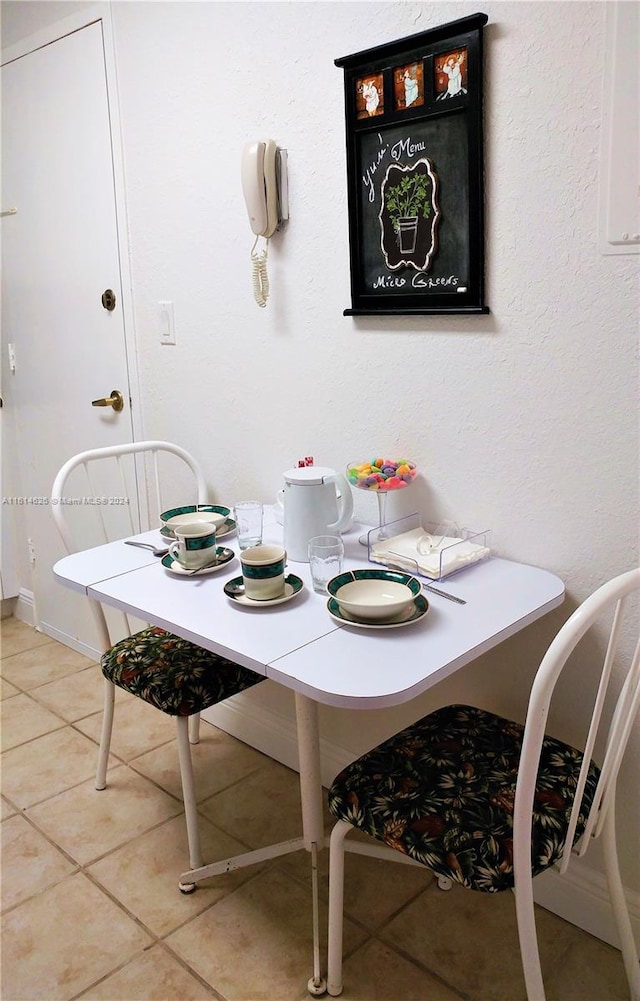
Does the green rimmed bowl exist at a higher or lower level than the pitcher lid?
lower

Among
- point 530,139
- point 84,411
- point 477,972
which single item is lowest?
point 477,972

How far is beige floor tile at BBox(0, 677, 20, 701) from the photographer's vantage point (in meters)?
2.74

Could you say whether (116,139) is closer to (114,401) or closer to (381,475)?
(114,401)

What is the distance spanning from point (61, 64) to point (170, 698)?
6.45 feet

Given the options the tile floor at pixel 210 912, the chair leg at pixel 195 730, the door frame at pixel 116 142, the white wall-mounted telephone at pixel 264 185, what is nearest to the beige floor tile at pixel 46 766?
the tile floor at pixel 210 912

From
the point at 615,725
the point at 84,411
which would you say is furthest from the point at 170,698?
the point at 84,411

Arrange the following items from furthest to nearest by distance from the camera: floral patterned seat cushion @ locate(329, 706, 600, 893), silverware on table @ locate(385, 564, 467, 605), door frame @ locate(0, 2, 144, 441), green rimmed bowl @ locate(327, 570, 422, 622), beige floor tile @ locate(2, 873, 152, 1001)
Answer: door frame @ locate(0, 2, 144, 441) < beige floor tile @ locate(2, 873, 152, 1001) < silverware on table @ locate(385, 564, 467, 605) < green rimmed bowl @ locate(327, 570, 422, 622) < floral patterned seat cushion @ locate(329, 706, 600, 893)

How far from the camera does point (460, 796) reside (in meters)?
1.34

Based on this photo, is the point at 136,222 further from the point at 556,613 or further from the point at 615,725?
the point at 615,725

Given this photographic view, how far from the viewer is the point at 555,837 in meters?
1.25

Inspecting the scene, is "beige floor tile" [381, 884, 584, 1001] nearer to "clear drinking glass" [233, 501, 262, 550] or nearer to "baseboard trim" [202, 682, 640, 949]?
"baseboard trim" [202, 682, 640, 949]

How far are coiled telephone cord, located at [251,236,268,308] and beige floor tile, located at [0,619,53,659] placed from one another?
1.78 m

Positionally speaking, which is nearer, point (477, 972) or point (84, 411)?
point (477, 972)

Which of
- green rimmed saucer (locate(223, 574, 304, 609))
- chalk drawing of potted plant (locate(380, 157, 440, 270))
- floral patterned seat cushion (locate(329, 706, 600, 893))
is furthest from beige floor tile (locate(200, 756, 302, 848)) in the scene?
chalk drawing of potted plant (locate(380, 157, 440, 270))
